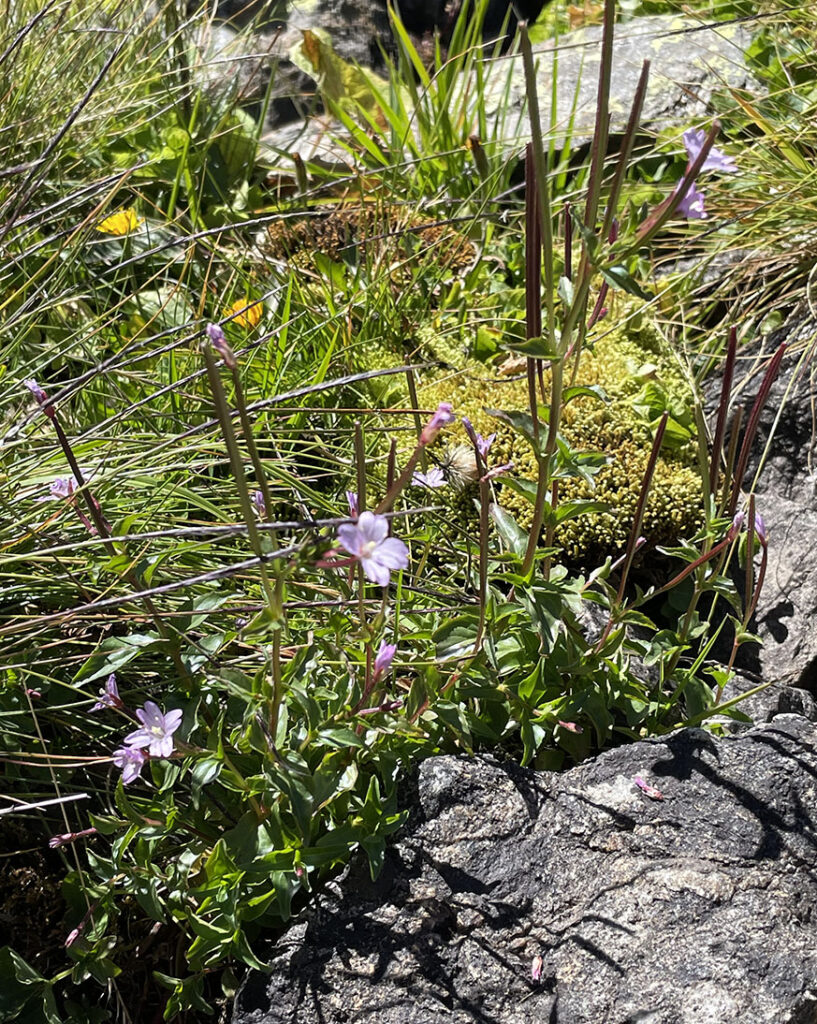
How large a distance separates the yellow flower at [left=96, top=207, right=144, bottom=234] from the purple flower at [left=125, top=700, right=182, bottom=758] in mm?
1914

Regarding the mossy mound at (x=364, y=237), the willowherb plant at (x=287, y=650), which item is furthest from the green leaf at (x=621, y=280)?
the mossy mound at (x=364, y=237)

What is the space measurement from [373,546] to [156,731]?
0.46 metres

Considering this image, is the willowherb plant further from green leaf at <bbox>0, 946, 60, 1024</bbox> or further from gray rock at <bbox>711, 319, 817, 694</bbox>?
gray rock at <bbox>711, 319, 817, 694</bbox>

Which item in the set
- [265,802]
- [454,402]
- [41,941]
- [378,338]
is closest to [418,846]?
[265,802]

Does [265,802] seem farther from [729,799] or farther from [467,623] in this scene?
[729,799]

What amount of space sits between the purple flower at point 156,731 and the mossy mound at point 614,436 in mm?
1083

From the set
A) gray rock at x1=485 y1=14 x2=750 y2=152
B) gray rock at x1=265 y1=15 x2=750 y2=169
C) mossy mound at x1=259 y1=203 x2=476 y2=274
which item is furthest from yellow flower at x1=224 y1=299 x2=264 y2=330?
gray rock at x1=485 y1=14 x2=750 y2=152

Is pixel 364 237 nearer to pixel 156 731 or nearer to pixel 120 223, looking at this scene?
pixel 120 223

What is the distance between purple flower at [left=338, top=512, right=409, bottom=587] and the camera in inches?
A: 41.4

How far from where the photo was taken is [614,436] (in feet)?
7.80

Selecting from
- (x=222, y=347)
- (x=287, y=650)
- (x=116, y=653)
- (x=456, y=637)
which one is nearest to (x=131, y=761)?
(x=116, y=653)

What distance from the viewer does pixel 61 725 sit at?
1.81m

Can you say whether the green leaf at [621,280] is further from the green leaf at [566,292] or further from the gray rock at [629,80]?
the gray rock at [629,80]

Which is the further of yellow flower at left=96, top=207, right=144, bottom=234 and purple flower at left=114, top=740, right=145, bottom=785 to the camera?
yellow flower at left=96, top=207, right=144, bottom=234
